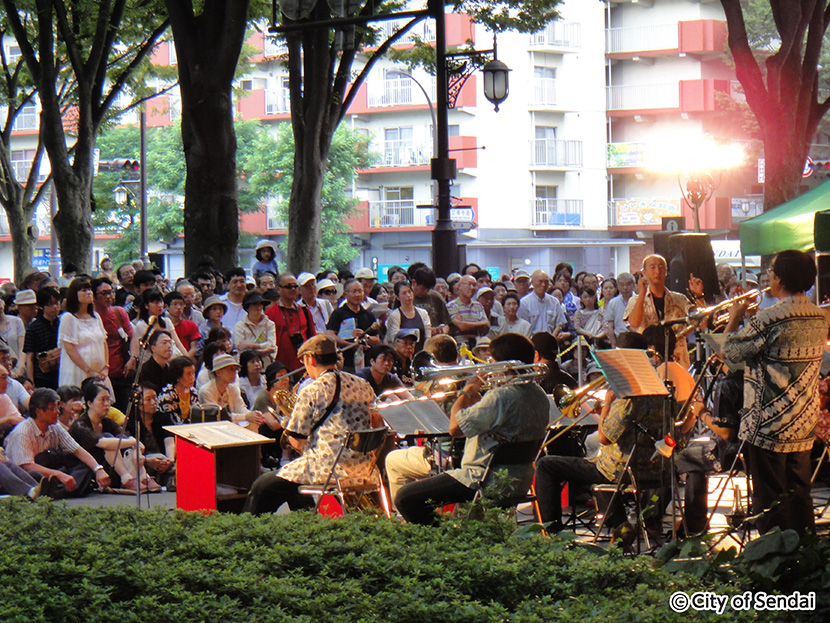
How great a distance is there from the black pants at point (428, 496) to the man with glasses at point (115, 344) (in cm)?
523

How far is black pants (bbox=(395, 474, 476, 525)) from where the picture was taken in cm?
707

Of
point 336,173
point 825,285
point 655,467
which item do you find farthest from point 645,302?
point 336,173

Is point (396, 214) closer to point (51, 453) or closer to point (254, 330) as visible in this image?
point (254, 330)

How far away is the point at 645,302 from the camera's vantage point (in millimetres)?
9773

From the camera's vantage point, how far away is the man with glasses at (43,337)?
11492mm

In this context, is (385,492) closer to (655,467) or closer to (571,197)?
(655,467)

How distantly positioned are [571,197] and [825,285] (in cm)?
3745

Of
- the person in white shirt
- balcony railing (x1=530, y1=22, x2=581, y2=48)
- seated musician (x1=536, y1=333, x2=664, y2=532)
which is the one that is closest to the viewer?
seated musician (x1=536, y1=333, x2=664, y2=532)

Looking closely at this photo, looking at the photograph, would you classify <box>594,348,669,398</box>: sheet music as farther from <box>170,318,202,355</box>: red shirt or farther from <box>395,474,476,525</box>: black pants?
<box>170,318,202,355</box>: red shirt

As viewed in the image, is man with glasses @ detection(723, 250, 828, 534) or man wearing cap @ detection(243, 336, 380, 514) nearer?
man with glasses @ detection(723, 250, 828, 534)

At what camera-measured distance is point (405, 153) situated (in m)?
48.4

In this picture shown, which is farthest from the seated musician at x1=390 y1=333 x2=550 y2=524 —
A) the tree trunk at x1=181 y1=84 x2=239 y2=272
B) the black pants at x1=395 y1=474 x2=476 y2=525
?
the tree trunk at x1=181 y1=84 x2=239 y2=272

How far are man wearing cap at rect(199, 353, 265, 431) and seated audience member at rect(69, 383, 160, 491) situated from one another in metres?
0.80

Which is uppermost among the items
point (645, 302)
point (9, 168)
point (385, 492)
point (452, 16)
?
point (452, 16)
